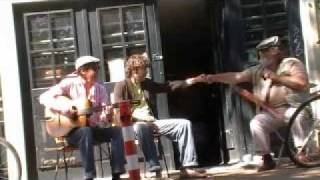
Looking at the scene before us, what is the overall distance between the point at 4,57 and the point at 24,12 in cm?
64

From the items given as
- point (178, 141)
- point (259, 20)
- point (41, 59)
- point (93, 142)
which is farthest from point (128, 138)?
point (259, 20)

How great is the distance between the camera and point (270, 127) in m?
7.10

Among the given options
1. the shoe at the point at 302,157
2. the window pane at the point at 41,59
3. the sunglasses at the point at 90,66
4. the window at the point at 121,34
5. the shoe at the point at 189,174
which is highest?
the window at the point at 121,34

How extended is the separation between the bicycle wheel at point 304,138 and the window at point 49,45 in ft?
9.93

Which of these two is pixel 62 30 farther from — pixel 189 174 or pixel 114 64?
pixel 189 174

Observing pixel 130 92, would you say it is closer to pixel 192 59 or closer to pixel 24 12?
pixel 24 12

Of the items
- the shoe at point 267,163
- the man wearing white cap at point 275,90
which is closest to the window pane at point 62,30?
the man wearing white cap at point 275,90

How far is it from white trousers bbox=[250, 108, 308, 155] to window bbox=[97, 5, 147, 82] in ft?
6.51

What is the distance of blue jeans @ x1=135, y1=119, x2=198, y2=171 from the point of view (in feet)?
22.4

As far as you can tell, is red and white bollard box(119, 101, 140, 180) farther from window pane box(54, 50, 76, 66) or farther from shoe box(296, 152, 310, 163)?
window pane box(54, 50, 76, 66)

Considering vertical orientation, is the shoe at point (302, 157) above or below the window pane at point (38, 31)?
below

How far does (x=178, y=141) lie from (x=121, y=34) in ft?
6.39

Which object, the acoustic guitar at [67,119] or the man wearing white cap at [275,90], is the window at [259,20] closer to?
the man wearing white cap at [275,90]

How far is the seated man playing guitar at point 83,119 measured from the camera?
257 inches
